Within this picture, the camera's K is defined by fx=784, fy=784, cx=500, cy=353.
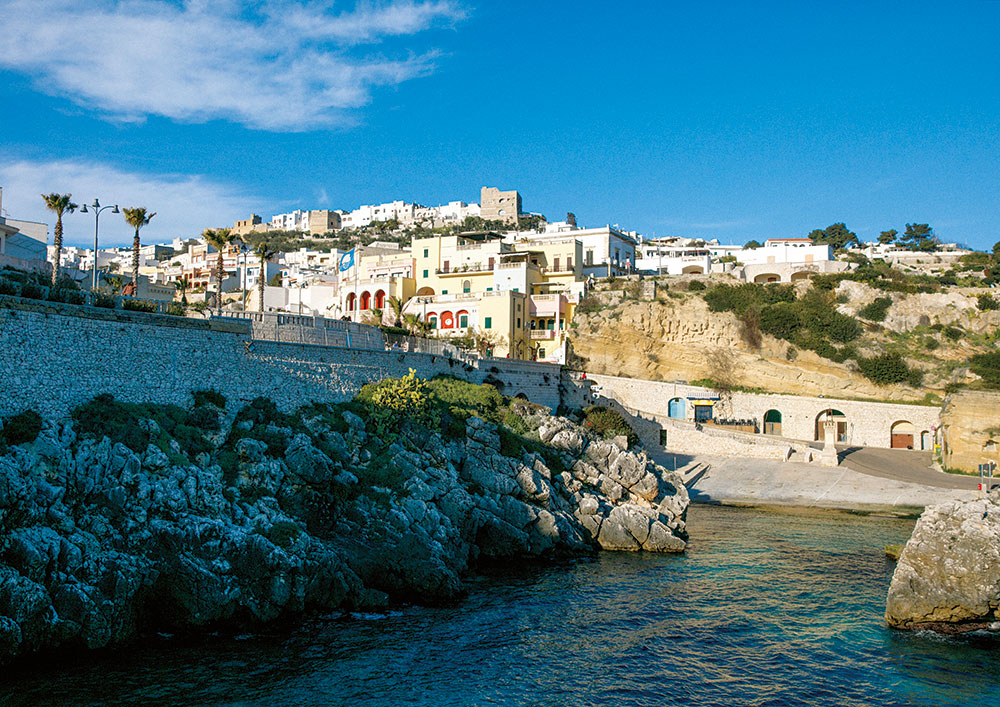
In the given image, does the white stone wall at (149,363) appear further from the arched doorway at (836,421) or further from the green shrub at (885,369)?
the green shrub at (885,369)

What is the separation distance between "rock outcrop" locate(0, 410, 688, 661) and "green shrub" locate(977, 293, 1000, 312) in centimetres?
4492

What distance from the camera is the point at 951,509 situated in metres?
25.5

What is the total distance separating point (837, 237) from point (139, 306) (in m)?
118

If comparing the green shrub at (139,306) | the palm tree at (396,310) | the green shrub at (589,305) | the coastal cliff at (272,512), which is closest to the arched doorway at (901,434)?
the green shrub at (589,305)

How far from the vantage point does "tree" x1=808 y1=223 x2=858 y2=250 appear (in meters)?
126

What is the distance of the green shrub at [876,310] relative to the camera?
68.5 meters

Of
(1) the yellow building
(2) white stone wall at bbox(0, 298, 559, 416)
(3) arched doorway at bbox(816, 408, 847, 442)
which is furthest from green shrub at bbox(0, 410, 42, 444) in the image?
(3) arched doorway at bbox(816, 408, 847, 442)

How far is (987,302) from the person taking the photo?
67.2 meters

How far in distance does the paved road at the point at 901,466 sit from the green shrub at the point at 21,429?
46838mm

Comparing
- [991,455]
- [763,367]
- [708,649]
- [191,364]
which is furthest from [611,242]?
[708,649]

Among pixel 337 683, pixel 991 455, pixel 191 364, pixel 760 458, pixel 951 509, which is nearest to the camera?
pixel 337 683

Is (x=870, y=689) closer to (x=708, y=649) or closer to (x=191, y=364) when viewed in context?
(x=708, y=649)

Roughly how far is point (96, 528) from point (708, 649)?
17994 millimetres

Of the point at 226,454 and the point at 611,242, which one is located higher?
the point at 611,242
